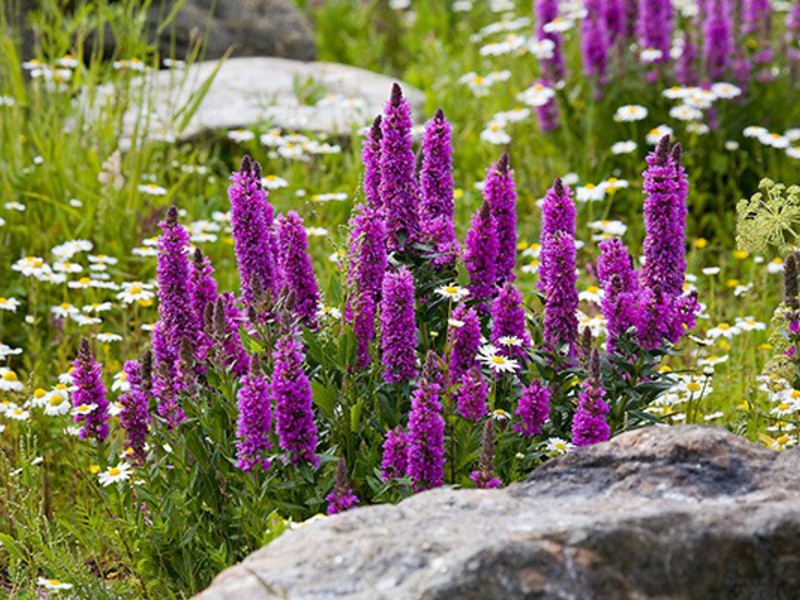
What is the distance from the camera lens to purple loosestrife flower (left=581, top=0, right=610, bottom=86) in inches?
268

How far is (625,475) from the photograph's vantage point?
105 inches

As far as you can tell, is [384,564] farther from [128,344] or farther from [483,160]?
[483,160]

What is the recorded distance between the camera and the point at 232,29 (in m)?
8.66

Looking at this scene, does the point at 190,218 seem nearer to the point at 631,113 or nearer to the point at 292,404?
the point at 631,113

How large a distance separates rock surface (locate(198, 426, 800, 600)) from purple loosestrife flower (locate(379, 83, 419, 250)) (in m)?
0.98

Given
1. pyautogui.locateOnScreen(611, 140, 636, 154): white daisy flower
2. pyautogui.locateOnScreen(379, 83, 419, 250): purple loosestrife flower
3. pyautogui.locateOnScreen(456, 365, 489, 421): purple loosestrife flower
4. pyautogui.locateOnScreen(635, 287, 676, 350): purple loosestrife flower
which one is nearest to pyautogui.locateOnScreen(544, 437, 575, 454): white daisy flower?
pyautogui.locateOnScreen(456, 365, 489, 421): purple loosestrife flower

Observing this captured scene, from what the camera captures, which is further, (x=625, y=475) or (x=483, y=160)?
(x=483, y=160)

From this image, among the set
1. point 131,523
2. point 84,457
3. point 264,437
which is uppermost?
point 264,437

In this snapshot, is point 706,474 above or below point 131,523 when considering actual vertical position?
above

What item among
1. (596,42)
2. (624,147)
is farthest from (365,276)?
(596,42)

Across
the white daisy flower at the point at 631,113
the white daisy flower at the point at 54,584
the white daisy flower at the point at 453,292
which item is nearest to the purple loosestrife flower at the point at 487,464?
the white daisy flower at the point at 453,292

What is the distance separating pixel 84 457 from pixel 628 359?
1.93 m

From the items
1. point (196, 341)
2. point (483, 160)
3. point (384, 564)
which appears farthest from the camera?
point (483, 160)

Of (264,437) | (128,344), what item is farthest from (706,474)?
(128,344)
